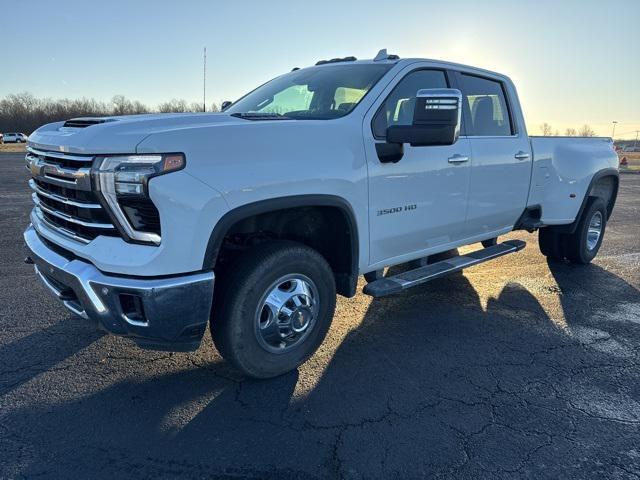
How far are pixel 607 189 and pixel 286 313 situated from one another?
5.50 m

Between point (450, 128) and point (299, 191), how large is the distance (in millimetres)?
1081

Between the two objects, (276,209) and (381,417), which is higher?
(276,209)

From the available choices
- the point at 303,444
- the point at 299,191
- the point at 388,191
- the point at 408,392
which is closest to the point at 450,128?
the point at 388,191

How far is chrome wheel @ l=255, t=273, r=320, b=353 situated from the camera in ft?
9.80

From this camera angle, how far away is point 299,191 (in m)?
2.84

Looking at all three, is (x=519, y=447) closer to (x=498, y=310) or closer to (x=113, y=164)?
(x=498, y=310)

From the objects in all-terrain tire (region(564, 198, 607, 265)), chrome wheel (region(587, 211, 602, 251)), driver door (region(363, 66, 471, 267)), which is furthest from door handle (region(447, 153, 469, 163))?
chrome wheel (region(587, 211, 602, 251))

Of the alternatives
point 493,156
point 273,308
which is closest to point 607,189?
point 493,156

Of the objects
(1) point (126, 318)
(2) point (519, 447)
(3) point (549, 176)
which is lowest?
(2) point (519, 447)

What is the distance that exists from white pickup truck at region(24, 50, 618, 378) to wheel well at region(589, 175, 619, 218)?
2335 mm

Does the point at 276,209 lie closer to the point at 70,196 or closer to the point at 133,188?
the point at 133,188

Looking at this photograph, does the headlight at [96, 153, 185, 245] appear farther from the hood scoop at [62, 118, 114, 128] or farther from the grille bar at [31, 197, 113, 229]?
the hood scoop at [62, 118, 114, 128]

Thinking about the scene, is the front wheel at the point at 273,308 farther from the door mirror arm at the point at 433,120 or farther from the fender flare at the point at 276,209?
the door mirror arm at the point at 433,120

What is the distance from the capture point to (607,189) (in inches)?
257
